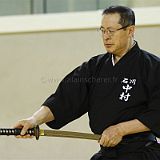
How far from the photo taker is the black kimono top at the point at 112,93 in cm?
168

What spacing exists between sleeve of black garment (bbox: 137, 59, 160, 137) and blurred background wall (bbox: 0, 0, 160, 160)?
1028mm

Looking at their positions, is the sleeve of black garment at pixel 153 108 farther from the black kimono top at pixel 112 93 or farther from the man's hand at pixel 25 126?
the man's hand at pixel 25 126

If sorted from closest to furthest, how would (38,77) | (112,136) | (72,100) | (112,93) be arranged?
1. (112,136)
2. (112,93)
3. (72,100)
4. (38,77)

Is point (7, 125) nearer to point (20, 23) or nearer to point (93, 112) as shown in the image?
point (20, 23)

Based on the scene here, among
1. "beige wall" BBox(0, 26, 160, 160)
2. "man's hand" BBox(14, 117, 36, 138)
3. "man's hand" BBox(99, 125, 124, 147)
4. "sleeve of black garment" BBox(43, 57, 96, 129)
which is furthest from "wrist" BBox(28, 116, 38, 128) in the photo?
"beige wall" BBox(0, 26, 160, 160)

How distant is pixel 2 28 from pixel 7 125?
610 mm

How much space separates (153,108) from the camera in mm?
1660

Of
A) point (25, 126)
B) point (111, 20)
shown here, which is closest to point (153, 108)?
point (111, 20)

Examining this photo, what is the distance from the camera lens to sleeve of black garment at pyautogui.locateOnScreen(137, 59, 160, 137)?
5.40 ft

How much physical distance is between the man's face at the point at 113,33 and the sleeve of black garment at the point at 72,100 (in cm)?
16

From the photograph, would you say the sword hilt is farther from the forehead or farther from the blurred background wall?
the blurred background wall

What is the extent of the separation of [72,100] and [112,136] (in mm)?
287

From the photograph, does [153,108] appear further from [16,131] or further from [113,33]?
[16,131]

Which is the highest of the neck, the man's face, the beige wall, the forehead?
the forehead
